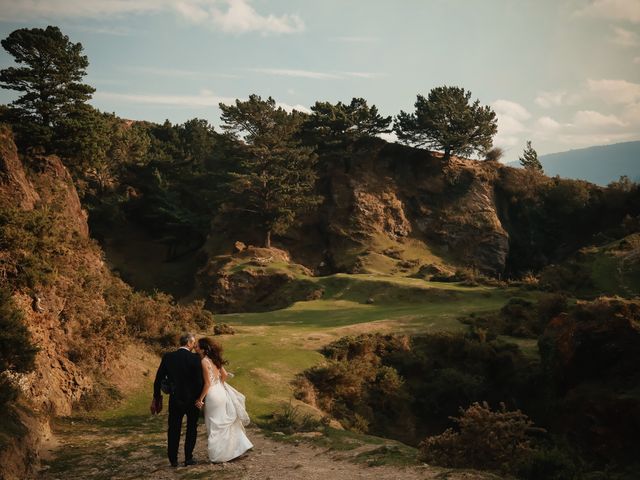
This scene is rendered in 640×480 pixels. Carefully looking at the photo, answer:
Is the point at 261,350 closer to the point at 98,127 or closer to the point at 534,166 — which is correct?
the point at 98,127

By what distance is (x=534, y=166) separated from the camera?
8281 cm

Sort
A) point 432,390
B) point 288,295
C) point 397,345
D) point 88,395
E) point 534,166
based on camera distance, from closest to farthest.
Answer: point 88,395 < point 432,390 < point 397,345 < point 288,295 < point 534,166

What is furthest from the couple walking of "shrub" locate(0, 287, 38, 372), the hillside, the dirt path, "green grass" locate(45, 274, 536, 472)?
"shrub" locate(0, 287, 38, 372)

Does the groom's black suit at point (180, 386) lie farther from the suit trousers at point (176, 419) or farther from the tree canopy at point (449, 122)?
the tree canopy at point (449, 122)

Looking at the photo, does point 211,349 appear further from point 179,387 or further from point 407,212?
point 407,212

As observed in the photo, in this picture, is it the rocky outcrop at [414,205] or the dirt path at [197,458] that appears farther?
the rocky outcrop at [414,205]

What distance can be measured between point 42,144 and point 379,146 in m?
44.5

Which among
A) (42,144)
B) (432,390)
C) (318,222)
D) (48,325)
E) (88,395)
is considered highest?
(42,144)

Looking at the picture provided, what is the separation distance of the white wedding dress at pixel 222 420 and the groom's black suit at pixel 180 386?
10.1 inches

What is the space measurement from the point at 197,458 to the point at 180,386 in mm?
1918

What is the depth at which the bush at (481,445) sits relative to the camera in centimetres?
1100

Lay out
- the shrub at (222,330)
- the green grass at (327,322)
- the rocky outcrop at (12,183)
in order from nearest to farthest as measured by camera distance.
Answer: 1. the green grass at (327,322)
2. the rocky outcrop at (12,183)
3. the shrub at (222,330)

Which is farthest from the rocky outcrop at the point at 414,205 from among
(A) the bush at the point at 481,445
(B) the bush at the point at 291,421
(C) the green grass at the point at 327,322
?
(A) the bush at the point at 481,445

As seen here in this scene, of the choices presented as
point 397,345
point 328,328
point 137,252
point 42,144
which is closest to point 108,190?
point 137,252
